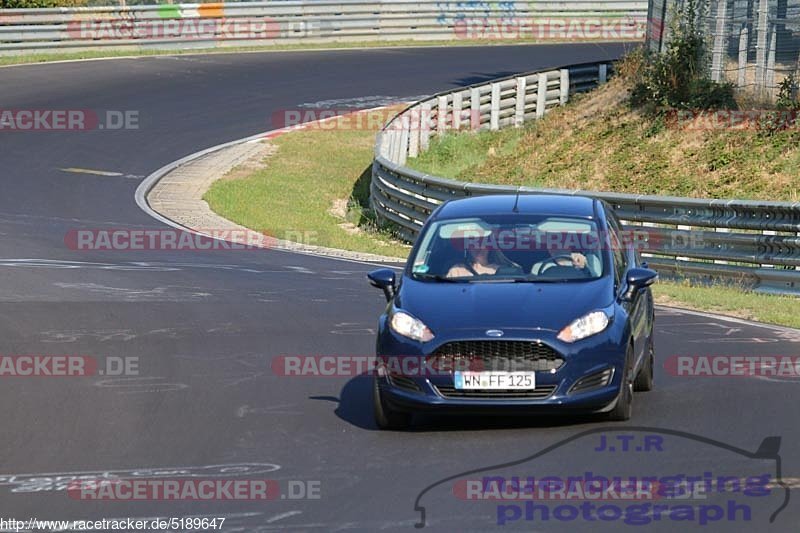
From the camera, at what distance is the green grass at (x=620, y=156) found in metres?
24.2

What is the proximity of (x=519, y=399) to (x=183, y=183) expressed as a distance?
67.4ft

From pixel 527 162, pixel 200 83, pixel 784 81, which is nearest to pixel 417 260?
pixel 784 81

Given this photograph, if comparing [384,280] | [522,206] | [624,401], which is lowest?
[624,401]

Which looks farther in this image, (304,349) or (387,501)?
(304,349)

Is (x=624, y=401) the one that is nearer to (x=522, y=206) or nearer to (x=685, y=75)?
(x=522, y=206)

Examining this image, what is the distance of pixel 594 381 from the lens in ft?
31.8

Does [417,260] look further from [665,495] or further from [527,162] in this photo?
[527,162]

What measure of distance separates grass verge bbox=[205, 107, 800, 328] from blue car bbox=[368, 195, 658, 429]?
15.0 feet

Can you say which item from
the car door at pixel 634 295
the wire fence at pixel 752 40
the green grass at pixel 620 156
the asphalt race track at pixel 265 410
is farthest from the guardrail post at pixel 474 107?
the car door at pixel 634 295

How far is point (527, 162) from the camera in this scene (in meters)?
28.9

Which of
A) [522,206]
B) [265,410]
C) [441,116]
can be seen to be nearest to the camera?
[265,410]

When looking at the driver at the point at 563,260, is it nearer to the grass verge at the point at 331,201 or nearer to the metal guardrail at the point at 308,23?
the grass verge at the point at 331,201

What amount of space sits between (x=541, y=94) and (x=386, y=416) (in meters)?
25.2

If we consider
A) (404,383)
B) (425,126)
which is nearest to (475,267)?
(404,383)
